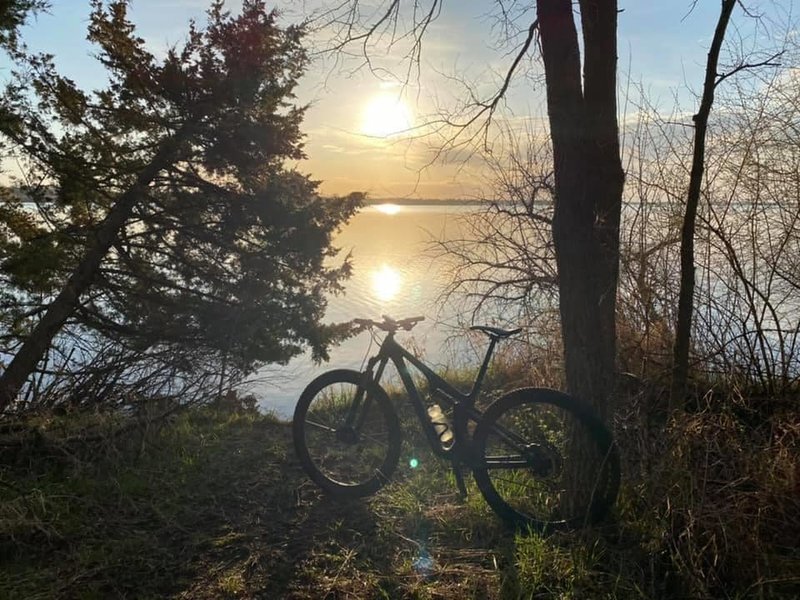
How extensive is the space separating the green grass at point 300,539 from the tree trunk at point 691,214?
33 cm

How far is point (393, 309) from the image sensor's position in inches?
512

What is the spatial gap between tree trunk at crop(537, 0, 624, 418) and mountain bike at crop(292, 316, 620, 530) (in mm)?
263

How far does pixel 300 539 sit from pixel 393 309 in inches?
401

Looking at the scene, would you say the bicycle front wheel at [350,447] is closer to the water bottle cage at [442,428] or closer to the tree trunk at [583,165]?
the water bottle cage at [442,428]

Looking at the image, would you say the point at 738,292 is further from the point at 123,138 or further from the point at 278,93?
the point at 123,138

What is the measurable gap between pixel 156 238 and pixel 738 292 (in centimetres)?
689

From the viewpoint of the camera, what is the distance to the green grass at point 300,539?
2.37m

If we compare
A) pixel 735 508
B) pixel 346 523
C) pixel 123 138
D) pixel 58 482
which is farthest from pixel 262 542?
pixel 123 138

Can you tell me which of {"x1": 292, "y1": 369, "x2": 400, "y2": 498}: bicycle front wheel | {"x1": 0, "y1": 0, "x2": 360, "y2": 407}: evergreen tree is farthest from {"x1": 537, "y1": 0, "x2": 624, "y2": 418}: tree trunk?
{"x1": 0, "y1": 0, "x2": 360, "y2": 407}: evergreen tree

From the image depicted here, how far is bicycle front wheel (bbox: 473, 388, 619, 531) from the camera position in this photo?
2.80 metres

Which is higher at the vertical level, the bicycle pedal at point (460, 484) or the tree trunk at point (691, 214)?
the tree trunk at point (691, 214)

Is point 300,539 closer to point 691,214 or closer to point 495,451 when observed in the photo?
point 495,451

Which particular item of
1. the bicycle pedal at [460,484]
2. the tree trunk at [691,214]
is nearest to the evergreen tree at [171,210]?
the bicycle pedal at [460,484]

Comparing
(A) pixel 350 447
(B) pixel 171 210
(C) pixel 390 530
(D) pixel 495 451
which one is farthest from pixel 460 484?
(B) pixel 171 210
